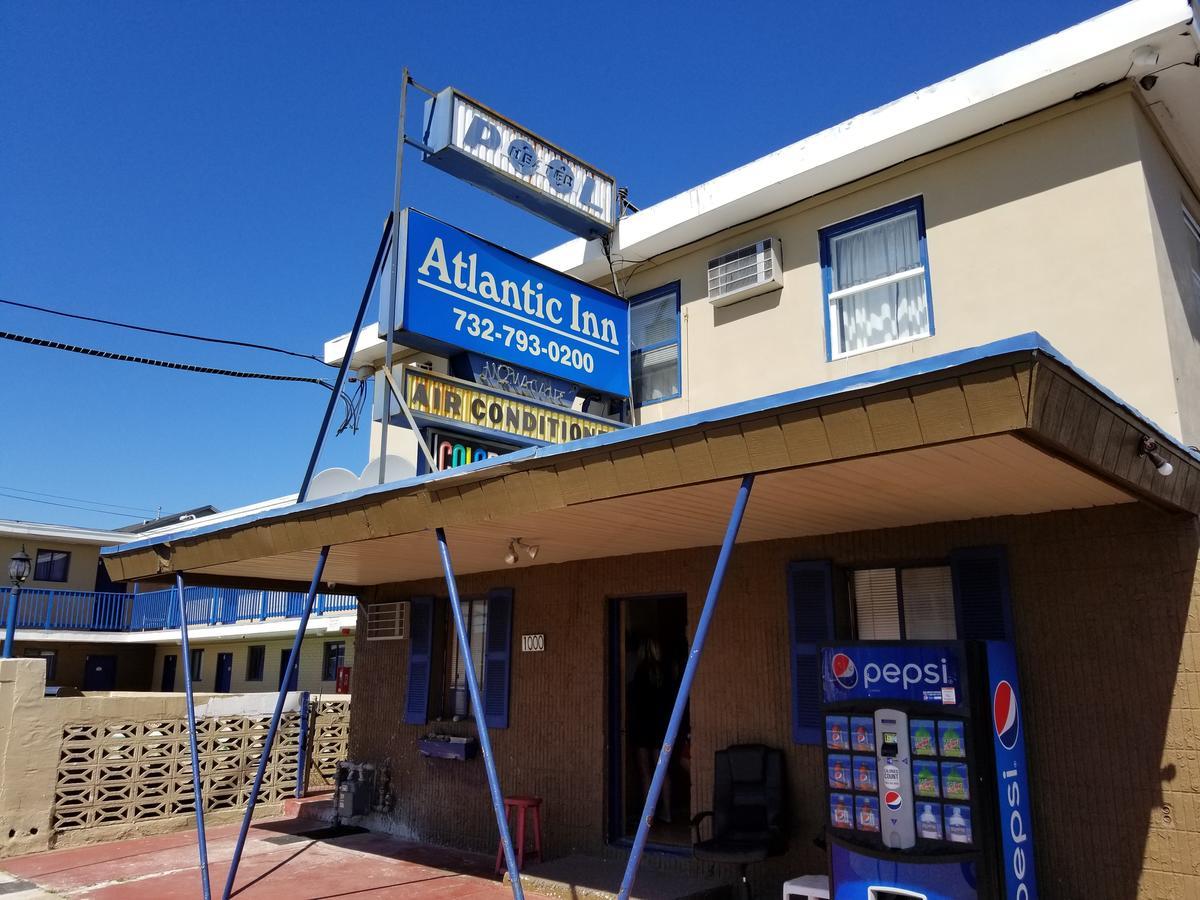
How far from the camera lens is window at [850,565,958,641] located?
22.4 feet

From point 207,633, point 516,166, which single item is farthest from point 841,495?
point 207,633

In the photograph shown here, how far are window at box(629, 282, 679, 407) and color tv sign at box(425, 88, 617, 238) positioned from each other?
92cm

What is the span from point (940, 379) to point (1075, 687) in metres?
3.11

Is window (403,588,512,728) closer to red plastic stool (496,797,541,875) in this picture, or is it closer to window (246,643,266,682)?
red plastic stool (496,797,541,875)

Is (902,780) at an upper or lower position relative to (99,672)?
lower

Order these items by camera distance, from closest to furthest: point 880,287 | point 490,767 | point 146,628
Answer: point 490,767 → point 880,287 → point 146,628

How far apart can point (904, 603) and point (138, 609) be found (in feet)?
81.8

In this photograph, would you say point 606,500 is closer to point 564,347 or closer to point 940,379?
point 940,379

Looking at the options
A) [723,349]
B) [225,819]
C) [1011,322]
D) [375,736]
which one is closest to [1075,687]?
[1011,322]

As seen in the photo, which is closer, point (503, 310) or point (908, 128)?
point (908, 128)

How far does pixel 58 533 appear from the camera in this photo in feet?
86.9

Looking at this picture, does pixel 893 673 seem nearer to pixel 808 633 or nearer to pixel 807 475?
pixel 807 475

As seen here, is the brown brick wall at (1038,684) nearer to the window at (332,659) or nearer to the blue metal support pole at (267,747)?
the blue metal support pole at (267,747)

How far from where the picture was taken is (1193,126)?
7301 mm
